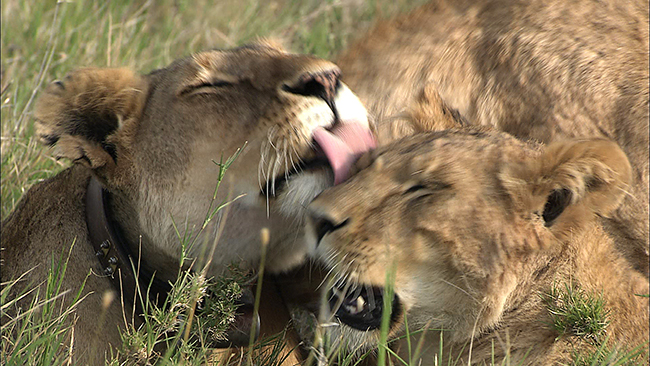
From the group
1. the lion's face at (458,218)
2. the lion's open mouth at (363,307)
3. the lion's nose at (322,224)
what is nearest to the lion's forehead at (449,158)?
the lion's face at (458,218)

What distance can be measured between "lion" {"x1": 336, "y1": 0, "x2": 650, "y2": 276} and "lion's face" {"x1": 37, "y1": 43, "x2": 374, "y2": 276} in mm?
482

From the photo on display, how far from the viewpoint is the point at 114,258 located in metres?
2.54

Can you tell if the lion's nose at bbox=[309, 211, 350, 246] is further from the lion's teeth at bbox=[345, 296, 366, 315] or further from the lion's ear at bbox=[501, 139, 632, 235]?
the lion's ear at bbox=[501, 139, 632, 235]

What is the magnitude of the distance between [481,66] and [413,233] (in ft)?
3.89

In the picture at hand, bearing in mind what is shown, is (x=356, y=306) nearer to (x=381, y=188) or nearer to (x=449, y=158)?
(x=381, y=188)

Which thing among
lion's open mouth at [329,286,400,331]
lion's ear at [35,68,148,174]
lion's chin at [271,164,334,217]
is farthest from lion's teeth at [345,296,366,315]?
lion's ear at [35,68,148,174]

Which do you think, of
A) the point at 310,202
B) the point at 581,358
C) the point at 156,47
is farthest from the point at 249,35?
the point at 581,358

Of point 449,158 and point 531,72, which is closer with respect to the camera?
point 449,158

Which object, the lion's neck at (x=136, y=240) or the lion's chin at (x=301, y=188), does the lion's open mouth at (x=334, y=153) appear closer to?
the lion's chin at (x=301, y=188)

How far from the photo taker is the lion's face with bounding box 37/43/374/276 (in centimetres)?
248

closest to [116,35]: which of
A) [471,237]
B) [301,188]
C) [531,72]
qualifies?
[531,72]

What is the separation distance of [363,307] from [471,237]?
14.4 inches

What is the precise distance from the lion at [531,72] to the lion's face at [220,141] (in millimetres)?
482

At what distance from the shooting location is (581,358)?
92.6 inches
